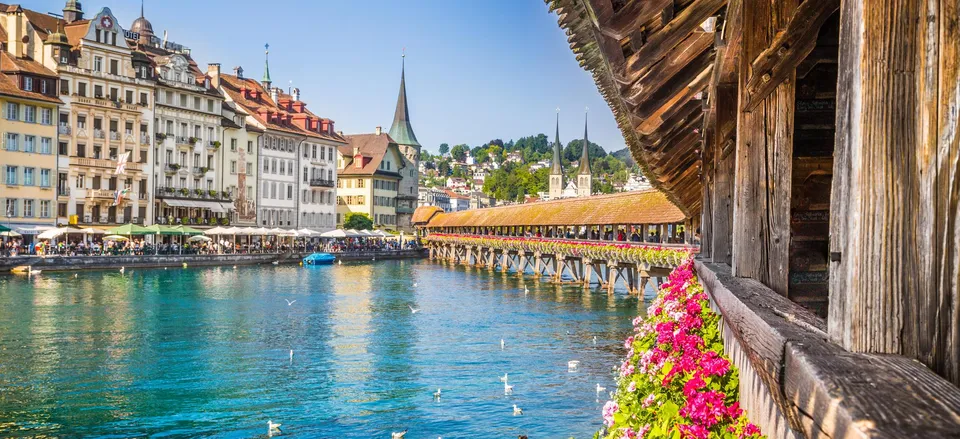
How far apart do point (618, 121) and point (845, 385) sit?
27.6ft

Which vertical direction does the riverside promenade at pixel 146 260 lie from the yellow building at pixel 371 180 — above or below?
below

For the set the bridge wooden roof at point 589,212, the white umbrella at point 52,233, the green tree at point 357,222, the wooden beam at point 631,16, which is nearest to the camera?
the wooden beam at point 631,16

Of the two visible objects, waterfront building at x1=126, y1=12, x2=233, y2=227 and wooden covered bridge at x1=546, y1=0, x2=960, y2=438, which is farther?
waterfront building at x1=126, y1=12, x2=233, y2=227

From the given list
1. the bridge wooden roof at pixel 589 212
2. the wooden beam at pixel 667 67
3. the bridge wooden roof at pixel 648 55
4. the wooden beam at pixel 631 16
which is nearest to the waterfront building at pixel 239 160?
the bridge wooden roof at pixel 589 212

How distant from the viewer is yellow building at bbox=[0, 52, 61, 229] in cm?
5709

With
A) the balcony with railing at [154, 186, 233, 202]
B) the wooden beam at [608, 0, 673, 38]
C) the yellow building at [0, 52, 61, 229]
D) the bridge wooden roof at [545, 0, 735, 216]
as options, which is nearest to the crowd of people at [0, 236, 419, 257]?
the yellow building at [0, 52, 61, 229]

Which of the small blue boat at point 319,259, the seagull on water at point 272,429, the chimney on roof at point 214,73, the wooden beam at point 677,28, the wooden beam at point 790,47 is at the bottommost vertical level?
the seagull on water at point 272,429

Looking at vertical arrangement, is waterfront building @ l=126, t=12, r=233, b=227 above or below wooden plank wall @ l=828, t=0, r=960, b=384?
above

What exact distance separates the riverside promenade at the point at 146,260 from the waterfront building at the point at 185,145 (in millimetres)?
7777

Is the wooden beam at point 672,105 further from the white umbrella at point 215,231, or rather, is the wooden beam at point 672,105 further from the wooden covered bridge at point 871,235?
the white umbrella at point 215,231

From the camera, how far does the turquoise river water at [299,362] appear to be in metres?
15.9

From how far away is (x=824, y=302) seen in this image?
653cm

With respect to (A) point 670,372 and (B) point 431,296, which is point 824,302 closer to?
(A) point 670,372

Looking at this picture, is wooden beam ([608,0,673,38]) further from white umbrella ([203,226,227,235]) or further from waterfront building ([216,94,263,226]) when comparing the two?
waterfront building ([216,94,263,226])
